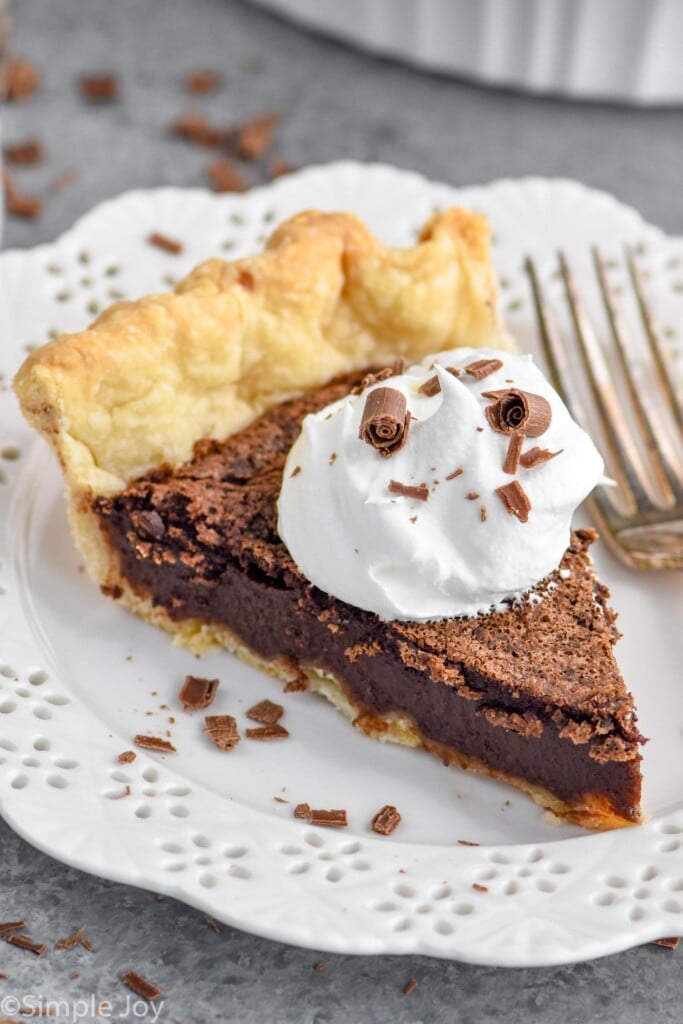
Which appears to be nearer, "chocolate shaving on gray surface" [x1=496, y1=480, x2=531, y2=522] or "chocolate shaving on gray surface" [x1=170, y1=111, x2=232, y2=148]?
"chocolate shaving on gray surface" [x1=496, y1=480, x2=531, y2=522]

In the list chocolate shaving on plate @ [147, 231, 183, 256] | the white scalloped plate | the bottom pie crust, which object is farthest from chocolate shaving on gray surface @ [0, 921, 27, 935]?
chocolate shaving on plate @ [147, 231, 183, 256]

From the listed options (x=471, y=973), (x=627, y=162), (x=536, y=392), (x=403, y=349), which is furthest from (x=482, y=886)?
(x=627, y=162)

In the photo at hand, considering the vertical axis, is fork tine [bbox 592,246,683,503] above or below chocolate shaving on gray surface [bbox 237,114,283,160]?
below

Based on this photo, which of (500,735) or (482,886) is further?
(500,735)

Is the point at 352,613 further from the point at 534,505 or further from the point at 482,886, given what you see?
the point at 482,886

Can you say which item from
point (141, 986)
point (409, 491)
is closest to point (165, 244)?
point (409, 491)

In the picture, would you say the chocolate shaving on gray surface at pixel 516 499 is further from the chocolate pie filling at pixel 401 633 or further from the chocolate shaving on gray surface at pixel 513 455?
the chocolate pie filling at pixel 401 633

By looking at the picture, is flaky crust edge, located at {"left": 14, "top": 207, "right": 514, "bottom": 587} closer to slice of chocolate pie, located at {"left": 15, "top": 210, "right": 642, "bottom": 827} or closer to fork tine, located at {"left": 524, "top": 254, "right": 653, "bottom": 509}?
slice of chocolate pie, located at {"left": 15, "top": 210, "right": 642, "bottom": 827}
